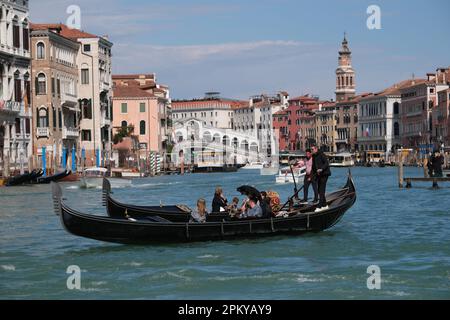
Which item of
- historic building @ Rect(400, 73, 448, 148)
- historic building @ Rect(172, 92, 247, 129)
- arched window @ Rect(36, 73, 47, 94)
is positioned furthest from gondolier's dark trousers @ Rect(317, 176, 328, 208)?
historic building @ Rect(172, 92, 247, 129)

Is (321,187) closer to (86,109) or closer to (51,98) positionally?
(51,98)

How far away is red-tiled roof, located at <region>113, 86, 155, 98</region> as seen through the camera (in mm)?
61906

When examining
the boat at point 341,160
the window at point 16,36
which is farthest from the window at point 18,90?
the boat at point 341,160

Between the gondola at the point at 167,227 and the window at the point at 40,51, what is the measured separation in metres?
28.1

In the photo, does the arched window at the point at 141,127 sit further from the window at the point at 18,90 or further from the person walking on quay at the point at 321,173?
the person walking on quay at the point at 321,173

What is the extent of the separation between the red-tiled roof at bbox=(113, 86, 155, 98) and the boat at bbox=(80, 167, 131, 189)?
80.1 ft

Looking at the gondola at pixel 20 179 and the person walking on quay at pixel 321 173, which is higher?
the person walking on quay at pixel 321 173

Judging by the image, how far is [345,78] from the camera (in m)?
104

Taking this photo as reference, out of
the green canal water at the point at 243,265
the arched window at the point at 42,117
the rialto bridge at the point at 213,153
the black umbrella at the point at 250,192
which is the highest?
the arched window at the point at 42,117

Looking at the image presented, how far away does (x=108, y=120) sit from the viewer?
4984 cm

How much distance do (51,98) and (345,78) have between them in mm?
64876

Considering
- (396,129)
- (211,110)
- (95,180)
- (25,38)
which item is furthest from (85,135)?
(211,110)

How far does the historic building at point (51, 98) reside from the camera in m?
40.2

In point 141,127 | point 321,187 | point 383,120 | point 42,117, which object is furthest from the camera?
point 383,120
